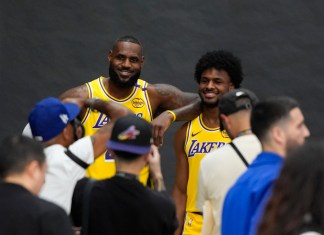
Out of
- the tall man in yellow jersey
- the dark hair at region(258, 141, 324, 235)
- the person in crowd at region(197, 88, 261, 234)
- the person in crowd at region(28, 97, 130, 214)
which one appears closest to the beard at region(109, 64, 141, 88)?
the tall man in yellow jersey

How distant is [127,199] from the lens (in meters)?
4.66

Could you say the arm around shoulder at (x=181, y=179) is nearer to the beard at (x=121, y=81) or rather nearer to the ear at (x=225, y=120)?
the beard at (x=121, y=81)

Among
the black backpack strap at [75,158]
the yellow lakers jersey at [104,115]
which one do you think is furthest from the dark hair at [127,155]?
the yellow lakers jersey at [104,115]

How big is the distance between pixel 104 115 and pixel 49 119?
2.11 m

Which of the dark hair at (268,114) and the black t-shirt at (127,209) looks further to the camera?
the black t-shirt at (127,209)

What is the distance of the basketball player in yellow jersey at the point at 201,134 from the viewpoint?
291 inches

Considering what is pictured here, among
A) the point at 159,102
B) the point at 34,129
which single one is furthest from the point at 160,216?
the point at 159,102

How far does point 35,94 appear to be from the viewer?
8.88 meters

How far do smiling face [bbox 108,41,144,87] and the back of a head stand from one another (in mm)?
2659

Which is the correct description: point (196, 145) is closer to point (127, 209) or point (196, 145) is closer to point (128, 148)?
point (128, 148)

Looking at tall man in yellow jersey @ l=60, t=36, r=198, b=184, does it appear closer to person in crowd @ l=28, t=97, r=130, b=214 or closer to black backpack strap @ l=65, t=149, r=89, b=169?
person in crowd @ l=28, t=97, r=130, b=214

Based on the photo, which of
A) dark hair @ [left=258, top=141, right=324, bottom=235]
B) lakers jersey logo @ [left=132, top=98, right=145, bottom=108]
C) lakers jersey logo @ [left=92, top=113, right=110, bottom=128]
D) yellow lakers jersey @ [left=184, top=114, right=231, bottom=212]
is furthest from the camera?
lakers jersey logo @ [left=132, top=98, right=145, bottom=108]

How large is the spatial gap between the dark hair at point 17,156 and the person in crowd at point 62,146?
1.93 ft

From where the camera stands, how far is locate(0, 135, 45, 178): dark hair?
4.38m
